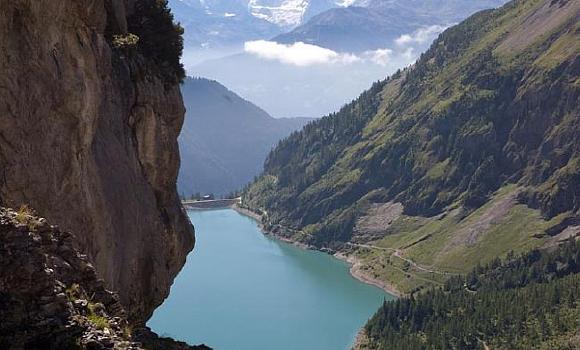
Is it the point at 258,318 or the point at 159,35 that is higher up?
the point at 159,35

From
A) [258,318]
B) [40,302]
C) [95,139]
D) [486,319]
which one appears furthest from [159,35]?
[258,318]

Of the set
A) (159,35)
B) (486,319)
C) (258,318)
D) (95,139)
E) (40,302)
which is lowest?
(258,318)

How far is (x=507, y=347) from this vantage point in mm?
133875

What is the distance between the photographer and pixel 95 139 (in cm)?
3319

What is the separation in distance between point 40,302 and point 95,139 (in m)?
18.2

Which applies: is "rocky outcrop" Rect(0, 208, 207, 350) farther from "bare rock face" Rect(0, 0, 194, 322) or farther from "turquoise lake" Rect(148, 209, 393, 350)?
"turquoise lake" Rect(148, 209, 393, 350)

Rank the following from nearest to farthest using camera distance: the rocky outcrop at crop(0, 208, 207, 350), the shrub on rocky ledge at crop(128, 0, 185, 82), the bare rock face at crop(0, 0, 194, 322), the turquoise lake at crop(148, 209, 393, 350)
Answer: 1. the rocky outcrop at crop(0, 208, 207, 350)
2. the bare rock face at crop(0, 0, 194, 322)
3. the shrub on rocky ledge at crop(128, 0, 185, 82)
4. the turquoise lake at crop(148, 209, 393, 350)

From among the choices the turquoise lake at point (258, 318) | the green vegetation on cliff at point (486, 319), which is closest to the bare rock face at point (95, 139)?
the turquoise lake at point (258, 318)

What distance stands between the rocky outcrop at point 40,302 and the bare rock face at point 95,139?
768 centimetres

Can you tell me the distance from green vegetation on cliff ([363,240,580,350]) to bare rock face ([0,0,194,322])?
329 feet

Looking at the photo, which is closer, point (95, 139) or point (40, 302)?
point (40, 302)

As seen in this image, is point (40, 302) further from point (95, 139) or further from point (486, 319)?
point (486, 319)

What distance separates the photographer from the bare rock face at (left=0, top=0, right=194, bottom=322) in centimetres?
2598

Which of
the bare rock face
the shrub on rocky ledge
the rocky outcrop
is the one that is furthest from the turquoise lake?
the rocky outcrop
